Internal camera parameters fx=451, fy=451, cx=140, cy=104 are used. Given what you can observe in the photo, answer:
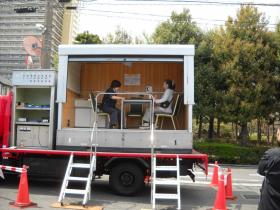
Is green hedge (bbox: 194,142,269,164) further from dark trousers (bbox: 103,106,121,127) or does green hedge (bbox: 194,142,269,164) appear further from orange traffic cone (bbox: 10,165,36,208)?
orange traffic cone (bbox: 10,165,36,208)

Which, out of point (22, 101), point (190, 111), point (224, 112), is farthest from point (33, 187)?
point (224, 112)

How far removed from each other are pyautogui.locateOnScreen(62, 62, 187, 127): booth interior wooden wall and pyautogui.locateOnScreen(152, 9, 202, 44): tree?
12.4 m

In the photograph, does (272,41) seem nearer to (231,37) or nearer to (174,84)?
(231,37)

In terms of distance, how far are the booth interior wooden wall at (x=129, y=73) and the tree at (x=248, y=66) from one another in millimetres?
10000

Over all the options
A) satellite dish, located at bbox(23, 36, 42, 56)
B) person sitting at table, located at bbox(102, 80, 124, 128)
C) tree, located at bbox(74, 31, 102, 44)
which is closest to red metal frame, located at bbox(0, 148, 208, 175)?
person sitting at table, located at bbox(102, 80, 124, 128)

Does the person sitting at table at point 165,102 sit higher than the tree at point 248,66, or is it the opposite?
the tree at point 248,66

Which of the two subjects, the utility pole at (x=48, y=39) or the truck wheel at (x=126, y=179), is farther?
the utility pole at (x=48, y=39)

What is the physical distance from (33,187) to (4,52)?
81.7 feet

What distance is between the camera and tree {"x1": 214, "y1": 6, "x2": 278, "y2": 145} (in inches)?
871

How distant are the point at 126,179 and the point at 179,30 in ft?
53.0

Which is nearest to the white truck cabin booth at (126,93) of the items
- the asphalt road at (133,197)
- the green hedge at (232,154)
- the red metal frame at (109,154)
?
the red metal frame at (109,154)

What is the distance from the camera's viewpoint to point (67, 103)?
11.4 m

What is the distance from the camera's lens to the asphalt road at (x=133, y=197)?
9.53 meters

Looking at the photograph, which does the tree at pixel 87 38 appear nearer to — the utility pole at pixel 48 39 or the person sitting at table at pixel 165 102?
the utility pole at pixel 48 39
